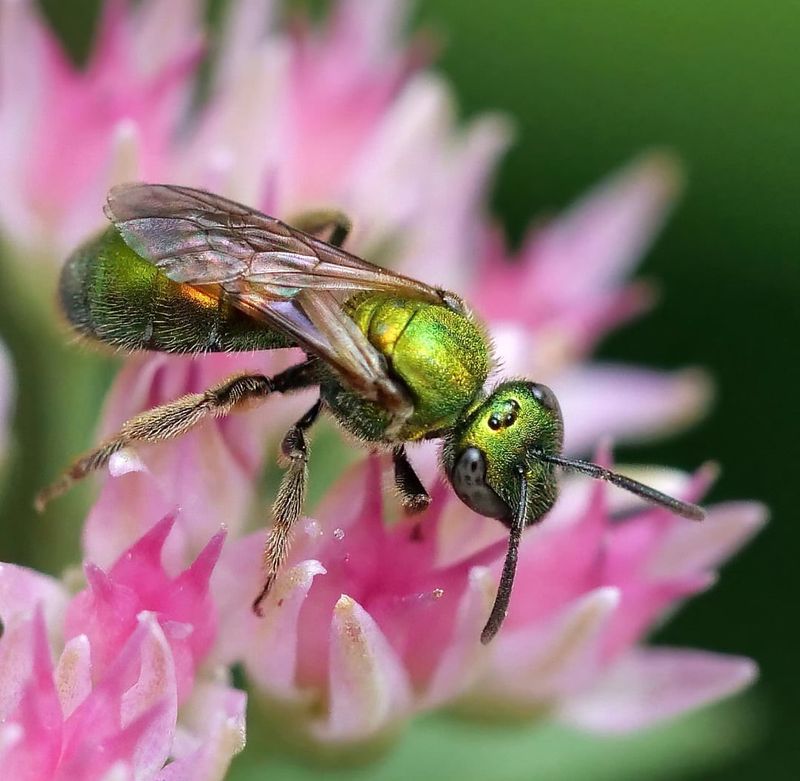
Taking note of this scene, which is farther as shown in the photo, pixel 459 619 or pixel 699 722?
pixel 699 722

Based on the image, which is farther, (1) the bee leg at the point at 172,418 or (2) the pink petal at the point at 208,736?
(1) the bee leg at the point at 172,418

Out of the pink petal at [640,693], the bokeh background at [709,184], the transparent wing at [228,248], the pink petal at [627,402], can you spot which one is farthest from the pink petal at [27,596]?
the bokeh background at [709,184]

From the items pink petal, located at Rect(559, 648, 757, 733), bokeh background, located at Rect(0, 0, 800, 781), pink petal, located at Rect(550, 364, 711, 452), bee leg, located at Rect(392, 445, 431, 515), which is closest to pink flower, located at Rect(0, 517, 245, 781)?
bee leg, located at Rect(392, 445, 431, 515)

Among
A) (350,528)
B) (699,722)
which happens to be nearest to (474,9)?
(699,722)

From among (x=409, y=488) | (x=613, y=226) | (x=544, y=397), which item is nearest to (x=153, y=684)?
(x=409, y=488)

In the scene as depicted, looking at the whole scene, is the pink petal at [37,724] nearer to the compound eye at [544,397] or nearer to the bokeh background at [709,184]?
the compound eye at [544,397]

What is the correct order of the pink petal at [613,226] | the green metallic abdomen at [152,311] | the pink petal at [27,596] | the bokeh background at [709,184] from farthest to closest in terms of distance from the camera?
1. the bokeh background at [709,184]
2. the pink petal at [613,226]
3. the green metallic abdomen at [152,311]
4. the pink petal at [27,596]

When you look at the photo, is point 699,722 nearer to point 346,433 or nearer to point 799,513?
point 799,513
